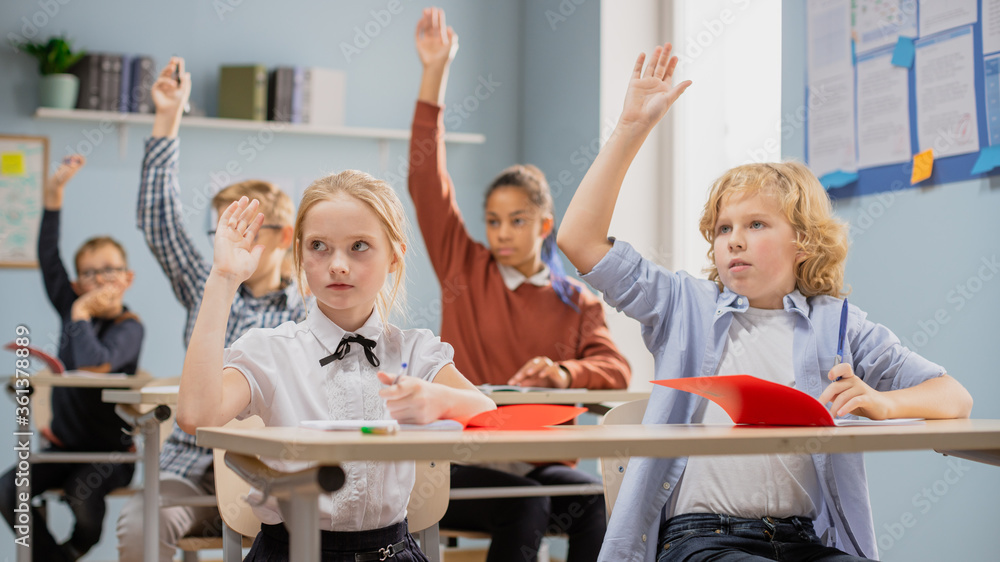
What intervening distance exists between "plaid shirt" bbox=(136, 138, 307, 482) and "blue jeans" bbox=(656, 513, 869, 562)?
1.35 m

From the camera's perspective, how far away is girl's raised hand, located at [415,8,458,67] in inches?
93.7

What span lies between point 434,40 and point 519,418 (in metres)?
1.57

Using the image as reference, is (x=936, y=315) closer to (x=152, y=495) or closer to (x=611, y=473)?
(x=611, y=473)

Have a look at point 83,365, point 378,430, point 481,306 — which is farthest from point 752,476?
point 83,365

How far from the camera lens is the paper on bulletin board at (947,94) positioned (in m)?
2.00

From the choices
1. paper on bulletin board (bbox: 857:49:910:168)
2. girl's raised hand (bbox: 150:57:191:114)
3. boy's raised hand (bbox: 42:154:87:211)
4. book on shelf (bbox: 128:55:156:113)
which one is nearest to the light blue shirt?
paper on bulletin board (bbox: 857:49:910:168)

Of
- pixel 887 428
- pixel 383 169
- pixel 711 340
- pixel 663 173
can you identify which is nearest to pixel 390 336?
pixel 711 340

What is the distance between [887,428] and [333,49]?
3.67m

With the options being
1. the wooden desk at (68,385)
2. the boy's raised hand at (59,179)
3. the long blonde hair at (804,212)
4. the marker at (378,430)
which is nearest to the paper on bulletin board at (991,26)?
the long blonde hair at (804,212)

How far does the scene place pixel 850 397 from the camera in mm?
1207

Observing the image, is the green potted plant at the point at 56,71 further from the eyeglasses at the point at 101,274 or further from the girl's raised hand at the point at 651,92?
the girl's raised hand at the point at 651,92

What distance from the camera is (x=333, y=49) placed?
168 inches

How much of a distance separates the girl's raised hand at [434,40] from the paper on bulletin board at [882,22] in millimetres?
1073

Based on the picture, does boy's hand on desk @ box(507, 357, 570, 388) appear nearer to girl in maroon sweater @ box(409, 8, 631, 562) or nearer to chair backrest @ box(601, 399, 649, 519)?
girl in maroon sweater @ box(409, 8, 631, 562)
